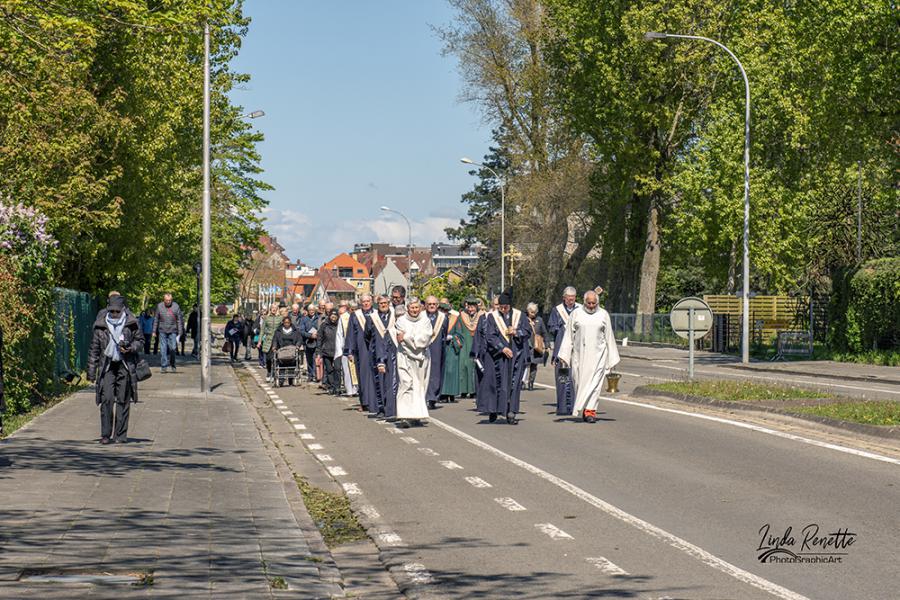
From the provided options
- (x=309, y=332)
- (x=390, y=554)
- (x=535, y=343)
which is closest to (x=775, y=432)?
(x=390, y=554)

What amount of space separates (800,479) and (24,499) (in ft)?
21.1

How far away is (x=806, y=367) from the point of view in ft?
111

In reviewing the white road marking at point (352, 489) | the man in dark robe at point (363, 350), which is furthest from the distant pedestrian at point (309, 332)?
the white road marking at point (352, 489)

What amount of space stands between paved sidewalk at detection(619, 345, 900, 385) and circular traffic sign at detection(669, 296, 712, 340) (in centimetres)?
683

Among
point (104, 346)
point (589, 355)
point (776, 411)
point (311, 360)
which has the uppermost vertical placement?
point (104, 346)

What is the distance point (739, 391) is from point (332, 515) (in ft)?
37.9

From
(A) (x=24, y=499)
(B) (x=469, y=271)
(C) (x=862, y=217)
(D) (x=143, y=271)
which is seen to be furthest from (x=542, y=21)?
(A) (x=24, y=499)

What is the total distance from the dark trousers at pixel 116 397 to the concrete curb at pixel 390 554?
160 inches

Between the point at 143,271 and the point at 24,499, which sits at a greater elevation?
the point at 143,271

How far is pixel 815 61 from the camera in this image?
36.1m

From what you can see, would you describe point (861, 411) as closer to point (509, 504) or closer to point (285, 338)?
point (509, 504)

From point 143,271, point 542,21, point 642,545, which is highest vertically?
point 542,21

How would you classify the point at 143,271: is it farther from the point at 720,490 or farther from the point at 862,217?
the point at 720,490
